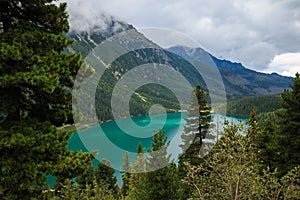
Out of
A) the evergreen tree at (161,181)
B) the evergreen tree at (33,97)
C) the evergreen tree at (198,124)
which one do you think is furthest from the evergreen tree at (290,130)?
the evergreen tree at (33,97)

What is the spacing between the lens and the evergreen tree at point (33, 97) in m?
6.93

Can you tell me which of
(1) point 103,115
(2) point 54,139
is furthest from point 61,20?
(1) point 103,115

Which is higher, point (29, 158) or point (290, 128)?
point (290, 128)

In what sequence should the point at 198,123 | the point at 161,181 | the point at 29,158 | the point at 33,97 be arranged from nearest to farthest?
the point at 29,158, the point at 33,97, the point at 161,181, the point at 198,123

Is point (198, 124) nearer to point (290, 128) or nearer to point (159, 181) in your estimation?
point (290, 128)

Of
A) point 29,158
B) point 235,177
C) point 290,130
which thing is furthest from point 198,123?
point 29,158

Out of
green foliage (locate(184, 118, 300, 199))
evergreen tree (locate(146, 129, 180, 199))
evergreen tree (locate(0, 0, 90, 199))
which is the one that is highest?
evergreen tree (locate(0, 0, 90, 199))

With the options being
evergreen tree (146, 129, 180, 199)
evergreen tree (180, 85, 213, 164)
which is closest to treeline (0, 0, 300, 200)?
evergreen tree (146, 129, 180, 199)

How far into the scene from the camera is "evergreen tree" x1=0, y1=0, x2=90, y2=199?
6930 mm

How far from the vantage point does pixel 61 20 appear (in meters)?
8.78

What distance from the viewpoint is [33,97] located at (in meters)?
8.42

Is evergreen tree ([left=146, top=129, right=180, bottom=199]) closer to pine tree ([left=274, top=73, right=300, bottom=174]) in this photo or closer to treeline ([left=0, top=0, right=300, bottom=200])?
pine tree ([left=274, top=73, right=300, bottom=174])

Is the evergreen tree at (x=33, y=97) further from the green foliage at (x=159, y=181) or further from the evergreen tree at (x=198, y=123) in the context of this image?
the evergreen tree at (x=198, y=123)

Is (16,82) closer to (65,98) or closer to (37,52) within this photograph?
(37,52)
